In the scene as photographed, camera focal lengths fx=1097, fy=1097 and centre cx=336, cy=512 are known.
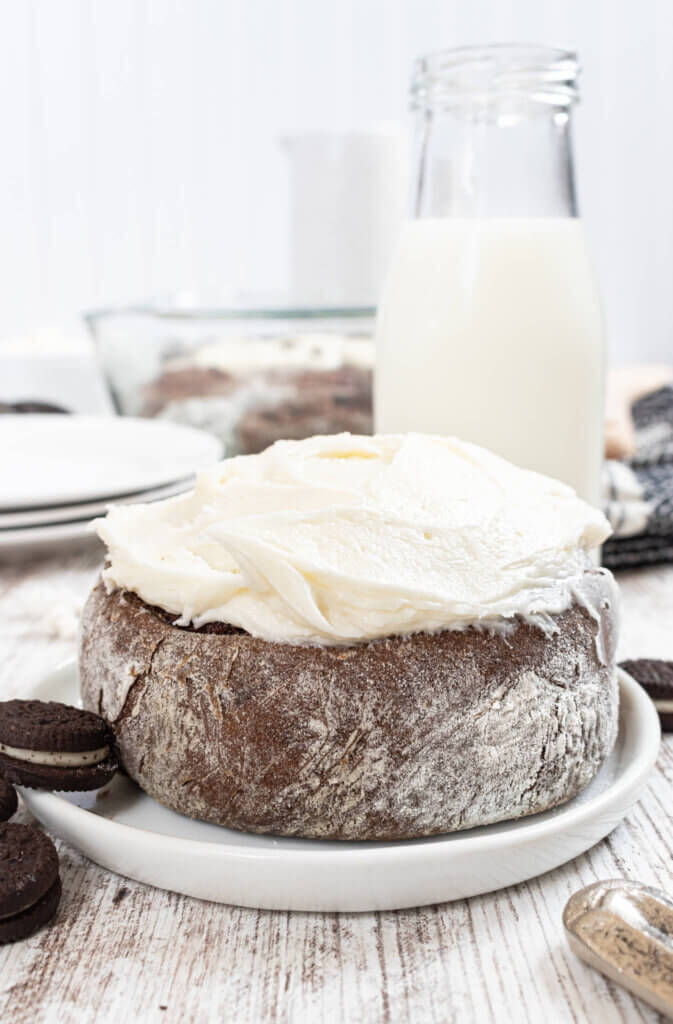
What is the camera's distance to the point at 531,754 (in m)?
0.84

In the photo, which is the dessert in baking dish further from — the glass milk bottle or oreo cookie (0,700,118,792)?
the glass milk bottle

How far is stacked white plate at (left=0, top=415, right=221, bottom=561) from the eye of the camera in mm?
1685

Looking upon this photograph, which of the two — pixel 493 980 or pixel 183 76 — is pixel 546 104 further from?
pixel 183 76

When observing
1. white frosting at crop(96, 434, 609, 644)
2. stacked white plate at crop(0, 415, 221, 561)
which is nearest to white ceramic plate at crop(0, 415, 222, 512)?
stacked white plate at crop(0, 415, 221, 561)

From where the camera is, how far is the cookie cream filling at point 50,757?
2.81ft

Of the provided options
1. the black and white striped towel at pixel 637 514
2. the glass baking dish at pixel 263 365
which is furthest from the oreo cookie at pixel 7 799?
the glass baking dish at pixel 263 365

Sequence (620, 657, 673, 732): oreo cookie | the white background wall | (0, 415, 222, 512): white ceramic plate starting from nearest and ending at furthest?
(620, 657, 673, 732): oreo cookie, (0, 415, 222, 512): white ceramic plate, the white background wall

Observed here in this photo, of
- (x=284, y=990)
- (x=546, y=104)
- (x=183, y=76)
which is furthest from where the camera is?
(x=183, y=76)

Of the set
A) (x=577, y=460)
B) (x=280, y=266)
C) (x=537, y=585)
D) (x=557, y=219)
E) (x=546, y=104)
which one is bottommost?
(x=280, y=266)

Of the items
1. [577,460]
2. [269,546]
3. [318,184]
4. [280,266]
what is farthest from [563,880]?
[280,266]

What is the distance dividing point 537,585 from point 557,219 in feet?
2.48

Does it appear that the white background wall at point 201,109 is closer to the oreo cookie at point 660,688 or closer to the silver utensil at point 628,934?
the oreo cookie at point 660,688

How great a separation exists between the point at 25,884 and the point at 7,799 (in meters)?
0.12

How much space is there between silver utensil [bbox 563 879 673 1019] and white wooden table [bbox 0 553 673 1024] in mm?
25
